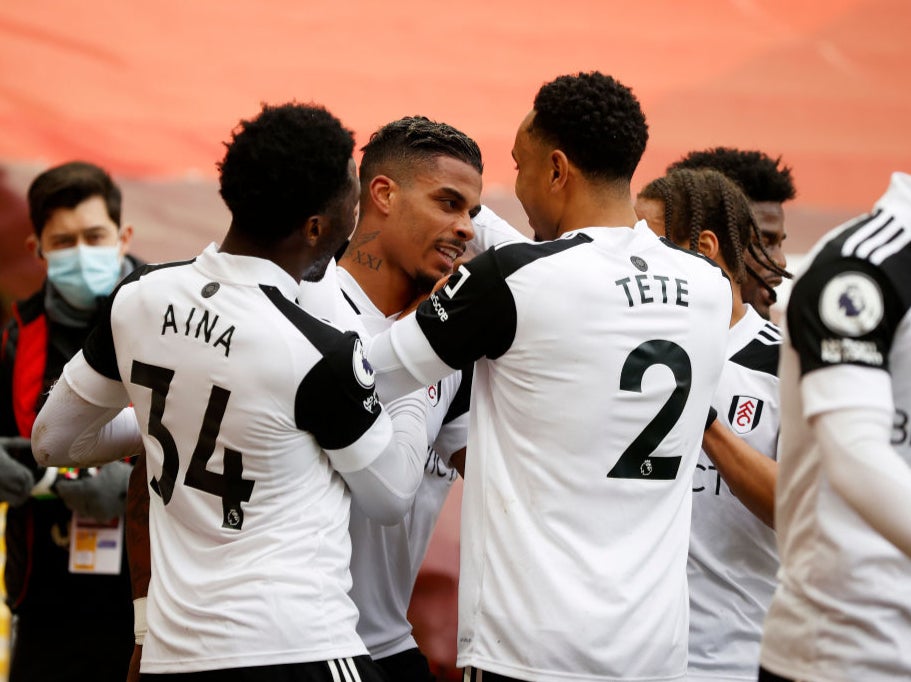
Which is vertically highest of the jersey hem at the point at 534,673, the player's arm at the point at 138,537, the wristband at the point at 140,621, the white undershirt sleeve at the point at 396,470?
the white undershirt sleeve at the point at 396,470

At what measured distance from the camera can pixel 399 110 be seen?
5.32 m

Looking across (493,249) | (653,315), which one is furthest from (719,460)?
(493,249)

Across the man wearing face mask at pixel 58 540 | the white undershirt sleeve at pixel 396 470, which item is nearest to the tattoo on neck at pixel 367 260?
the white undershirt sleeve at pixel 396 470

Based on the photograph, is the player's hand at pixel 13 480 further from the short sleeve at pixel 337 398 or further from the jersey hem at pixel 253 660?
the short sleeve at pixel 337 398

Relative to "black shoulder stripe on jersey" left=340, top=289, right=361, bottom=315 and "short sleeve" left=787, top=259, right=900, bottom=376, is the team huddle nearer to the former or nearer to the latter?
"short sleeve" left=787, top=259, right=900, bottom=376

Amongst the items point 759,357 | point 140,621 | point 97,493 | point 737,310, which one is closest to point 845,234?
point 759,357

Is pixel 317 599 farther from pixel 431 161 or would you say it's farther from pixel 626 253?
pixel 431 161

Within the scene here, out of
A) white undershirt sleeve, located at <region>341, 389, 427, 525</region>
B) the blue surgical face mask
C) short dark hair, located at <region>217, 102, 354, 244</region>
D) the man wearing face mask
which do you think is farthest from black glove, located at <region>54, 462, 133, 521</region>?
short dark hair, located at <region>217, 102, 354, 244</region>

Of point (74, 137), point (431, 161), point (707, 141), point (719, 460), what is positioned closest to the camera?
point (719, 460)

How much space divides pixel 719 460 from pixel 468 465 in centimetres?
60

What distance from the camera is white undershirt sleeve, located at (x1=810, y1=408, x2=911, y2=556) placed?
5.33ft

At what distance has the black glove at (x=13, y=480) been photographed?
11.8 feet

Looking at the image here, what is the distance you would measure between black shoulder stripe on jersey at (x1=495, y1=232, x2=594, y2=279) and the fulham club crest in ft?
2.35

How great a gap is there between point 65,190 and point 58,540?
1.25 meters
